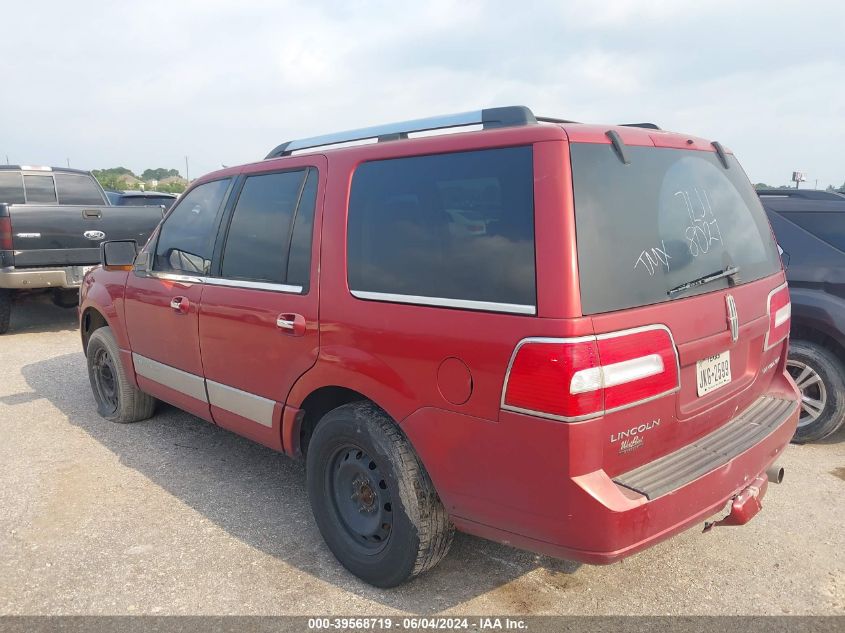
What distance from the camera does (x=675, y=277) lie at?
2.42 metres

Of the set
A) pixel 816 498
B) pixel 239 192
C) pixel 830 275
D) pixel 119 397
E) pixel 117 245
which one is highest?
pixel 239 192

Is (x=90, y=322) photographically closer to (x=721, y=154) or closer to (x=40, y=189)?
(x=721, y=154)

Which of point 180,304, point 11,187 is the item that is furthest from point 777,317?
point 11,187

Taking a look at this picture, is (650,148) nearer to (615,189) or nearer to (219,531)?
(615,189)

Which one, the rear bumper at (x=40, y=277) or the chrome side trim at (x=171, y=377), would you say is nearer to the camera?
the chrome side trim at (x=171, y=377)

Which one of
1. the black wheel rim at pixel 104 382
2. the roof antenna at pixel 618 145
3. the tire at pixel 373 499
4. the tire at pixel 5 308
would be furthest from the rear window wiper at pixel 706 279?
the tire at pixel 5 308

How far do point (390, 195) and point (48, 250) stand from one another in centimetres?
660

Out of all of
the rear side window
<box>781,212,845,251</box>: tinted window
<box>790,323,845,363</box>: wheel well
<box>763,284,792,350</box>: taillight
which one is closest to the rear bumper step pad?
<box>763,284,792,350</box>: taillight

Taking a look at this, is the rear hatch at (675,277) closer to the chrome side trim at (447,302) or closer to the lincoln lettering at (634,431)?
the lincoln lettering at (634,431)

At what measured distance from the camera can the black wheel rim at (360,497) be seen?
9.04ft

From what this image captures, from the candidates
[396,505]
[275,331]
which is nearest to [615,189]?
[396,505]

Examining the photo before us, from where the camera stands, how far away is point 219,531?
3.35m

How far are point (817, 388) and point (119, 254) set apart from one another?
4887 millimetres

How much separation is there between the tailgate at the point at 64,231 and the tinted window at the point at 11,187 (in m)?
2.22
